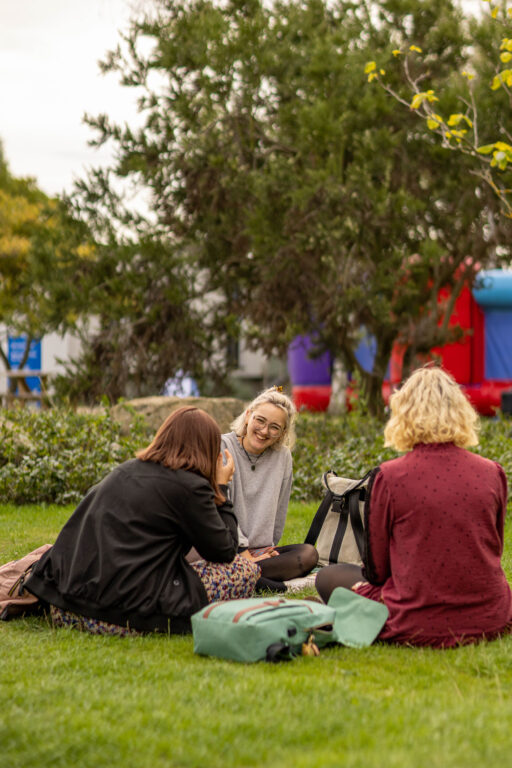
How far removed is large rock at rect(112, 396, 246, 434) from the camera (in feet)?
37.7

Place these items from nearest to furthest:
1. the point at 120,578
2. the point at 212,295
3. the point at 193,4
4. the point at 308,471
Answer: the point at 120,578
the point at 308,471
the point at 193,4
the point at 212,295

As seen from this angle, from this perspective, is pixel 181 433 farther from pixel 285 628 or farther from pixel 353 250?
pixel 353 250

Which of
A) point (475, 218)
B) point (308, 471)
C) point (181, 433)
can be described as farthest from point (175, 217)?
point (181, 433)

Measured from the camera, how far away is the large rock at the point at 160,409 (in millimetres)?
11500

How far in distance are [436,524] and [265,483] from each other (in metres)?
1.95

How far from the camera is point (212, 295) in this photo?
15.8 meters

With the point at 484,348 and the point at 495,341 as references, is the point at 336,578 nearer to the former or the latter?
the point at 495,341

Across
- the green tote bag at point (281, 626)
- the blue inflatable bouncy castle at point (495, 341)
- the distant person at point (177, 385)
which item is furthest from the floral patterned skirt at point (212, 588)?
the blue inflatable bouncy castle at point (495, 341)

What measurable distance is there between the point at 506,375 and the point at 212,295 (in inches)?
222

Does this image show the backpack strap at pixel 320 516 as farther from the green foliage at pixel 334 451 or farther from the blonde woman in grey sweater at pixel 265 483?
the green foliage at pixel 334 451

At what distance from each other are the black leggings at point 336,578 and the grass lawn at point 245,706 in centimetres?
53

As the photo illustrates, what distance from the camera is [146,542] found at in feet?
14.4

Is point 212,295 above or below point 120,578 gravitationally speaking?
above

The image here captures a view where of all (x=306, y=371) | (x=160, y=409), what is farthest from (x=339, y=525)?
(x=306, y=371)
